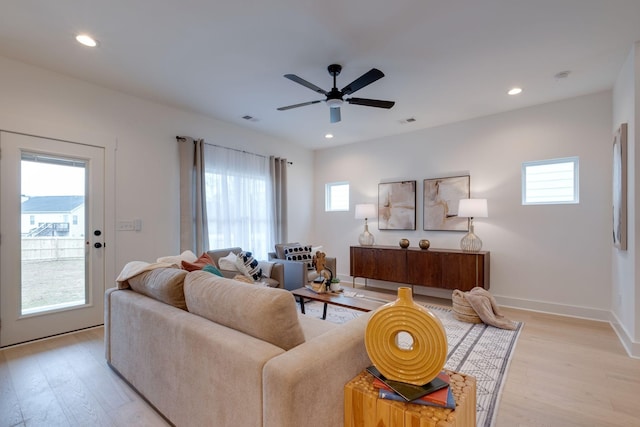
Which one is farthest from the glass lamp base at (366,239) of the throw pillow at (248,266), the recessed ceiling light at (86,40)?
the recessed ceiling light at (86,40)

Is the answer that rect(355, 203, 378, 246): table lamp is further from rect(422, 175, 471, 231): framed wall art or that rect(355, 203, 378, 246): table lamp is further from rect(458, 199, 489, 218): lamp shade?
rect(458, 199, 489, 218): lamp shade

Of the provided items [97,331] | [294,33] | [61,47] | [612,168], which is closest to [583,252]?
[612,168]

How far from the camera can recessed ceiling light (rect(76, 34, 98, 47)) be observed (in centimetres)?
247

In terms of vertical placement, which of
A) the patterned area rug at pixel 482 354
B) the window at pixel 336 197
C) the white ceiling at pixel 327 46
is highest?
the white ceiling at pixel 327 46

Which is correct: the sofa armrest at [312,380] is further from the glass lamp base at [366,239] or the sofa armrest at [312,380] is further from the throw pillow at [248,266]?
the glass lamp base at [366,239]


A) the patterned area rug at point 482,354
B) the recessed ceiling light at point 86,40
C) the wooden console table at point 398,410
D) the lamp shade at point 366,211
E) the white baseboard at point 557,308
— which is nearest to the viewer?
the wooden console table at point 398,410

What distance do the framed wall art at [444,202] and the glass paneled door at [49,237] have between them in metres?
4.50

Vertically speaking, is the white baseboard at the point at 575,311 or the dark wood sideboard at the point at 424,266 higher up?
the dark wood sideboard at the point at 424,266

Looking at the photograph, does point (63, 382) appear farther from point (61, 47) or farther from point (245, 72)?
point (245, 72)

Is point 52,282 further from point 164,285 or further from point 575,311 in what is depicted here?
point 575,311

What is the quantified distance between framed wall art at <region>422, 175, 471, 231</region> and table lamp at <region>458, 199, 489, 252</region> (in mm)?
290

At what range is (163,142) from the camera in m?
3.98

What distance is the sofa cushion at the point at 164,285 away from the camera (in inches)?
71.5

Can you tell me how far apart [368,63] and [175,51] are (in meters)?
1.81
